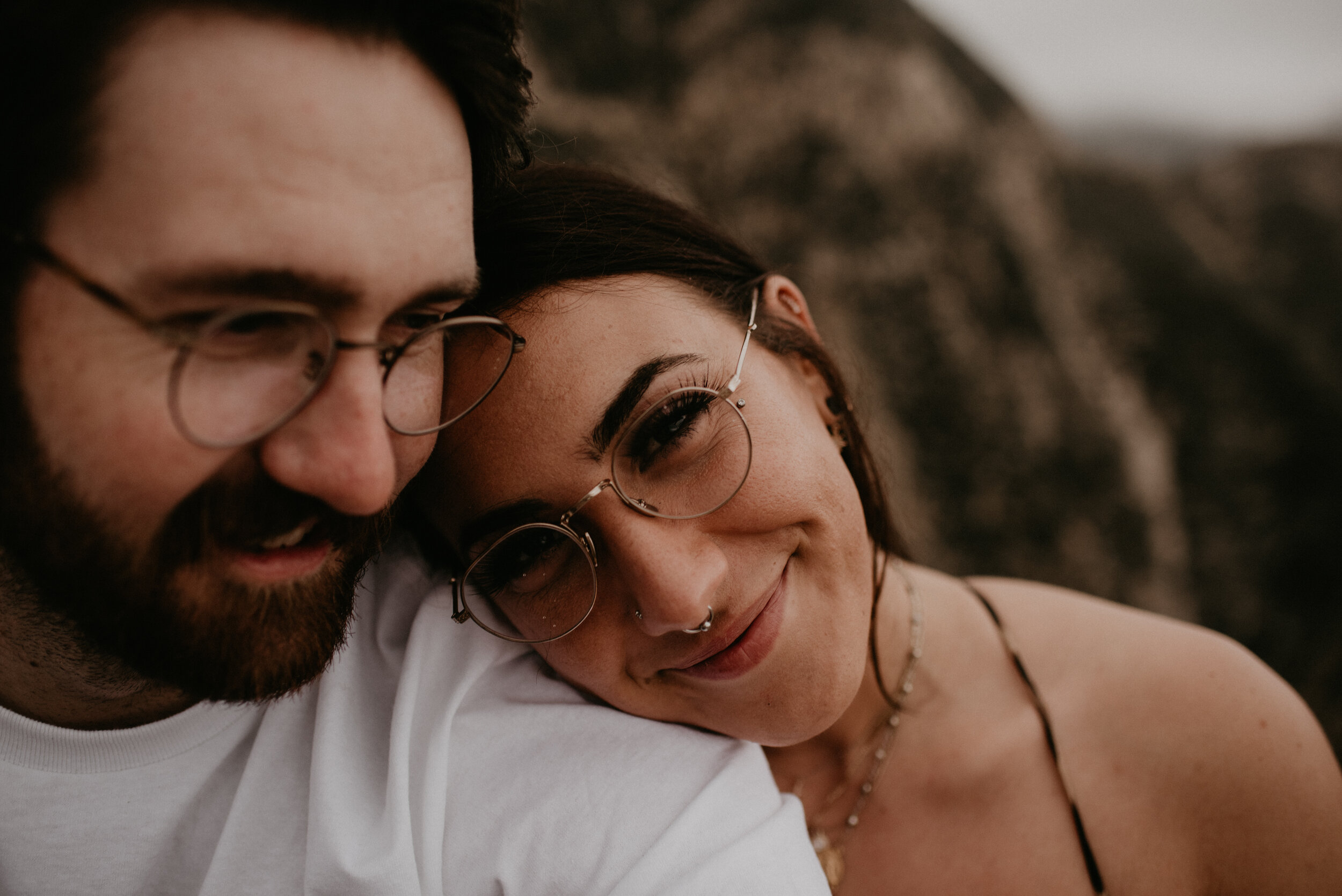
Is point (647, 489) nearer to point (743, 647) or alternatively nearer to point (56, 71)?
point (743, 647)

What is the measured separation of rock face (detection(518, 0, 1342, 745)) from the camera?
4.24 m

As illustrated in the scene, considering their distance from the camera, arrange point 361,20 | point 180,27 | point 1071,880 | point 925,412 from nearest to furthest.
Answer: point 180,27 → point 361,20 → point 1071,880 → point 925,412

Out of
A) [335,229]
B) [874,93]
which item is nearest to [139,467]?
[335,229]

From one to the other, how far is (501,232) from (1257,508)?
4585 mm

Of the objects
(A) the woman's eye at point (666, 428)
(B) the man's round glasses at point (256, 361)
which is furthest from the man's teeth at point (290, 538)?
(A) the woman's eye at point (666, 428)

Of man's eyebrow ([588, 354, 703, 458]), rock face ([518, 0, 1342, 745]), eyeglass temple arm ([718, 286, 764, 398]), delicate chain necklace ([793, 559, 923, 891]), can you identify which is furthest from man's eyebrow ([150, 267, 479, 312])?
rock face ([518, 0, 1342, 745])

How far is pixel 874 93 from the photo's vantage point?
4.42 meters

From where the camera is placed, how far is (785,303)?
1999 millimetres

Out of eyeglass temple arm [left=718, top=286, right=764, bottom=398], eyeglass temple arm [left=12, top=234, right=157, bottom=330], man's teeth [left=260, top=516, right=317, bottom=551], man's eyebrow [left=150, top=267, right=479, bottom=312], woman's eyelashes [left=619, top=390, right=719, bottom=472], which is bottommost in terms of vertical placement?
man's teeth [left=260, top=516, right=317, bottom=551]

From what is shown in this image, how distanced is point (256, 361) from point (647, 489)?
28.2 inches

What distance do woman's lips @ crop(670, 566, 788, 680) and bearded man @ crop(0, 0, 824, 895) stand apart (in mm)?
209

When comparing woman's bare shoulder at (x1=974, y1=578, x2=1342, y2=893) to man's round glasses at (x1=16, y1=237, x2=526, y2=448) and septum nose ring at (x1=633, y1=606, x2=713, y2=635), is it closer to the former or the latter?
septum nose ring at (x1=633, y1=606, x2=713, y2=635)

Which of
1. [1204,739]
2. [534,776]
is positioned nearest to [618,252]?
[534,776]

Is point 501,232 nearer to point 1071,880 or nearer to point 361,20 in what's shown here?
point 361,20
